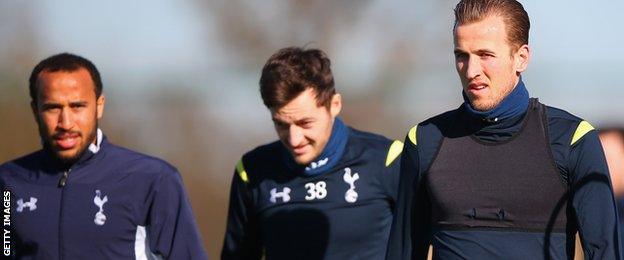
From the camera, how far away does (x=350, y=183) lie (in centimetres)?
689

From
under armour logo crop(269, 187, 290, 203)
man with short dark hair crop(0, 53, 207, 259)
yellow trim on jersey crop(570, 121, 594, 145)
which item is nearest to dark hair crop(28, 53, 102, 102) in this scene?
man with short dark hair crop(0, 53, 207, 259)

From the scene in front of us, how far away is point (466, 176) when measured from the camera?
529 cm

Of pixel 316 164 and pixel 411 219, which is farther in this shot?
pixel 316 164

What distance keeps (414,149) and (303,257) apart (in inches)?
58.4

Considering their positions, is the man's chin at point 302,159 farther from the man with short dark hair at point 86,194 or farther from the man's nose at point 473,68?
the man's nose at point 473,68

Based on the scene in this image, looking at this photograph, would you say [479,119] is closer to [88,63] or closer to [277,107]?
[277,107]

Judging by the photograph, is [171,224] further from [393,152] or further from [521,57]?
[521,57]

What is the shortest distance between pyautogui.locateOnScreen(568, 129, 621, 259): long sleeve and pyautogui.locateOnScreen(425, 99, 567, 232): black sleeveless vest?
9 centimetres

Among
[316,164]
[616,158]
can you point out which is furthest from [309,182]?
[616,158]

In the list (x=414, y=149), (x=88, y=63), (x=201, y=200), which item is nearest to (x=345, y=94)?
(x=201, y=200)

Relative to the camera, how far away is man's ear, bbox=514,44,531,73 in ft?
17.1

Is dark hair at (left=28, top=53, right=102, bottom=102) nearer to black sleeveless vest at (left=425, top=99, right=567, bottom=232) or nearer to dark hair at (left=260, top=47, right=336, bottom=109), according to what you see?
dark hair at (left=260, top=47, right=336, bottom=109)

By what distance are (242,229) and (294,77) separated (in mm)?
837

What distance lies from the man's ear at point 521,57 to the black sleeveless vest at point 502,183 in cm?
16
